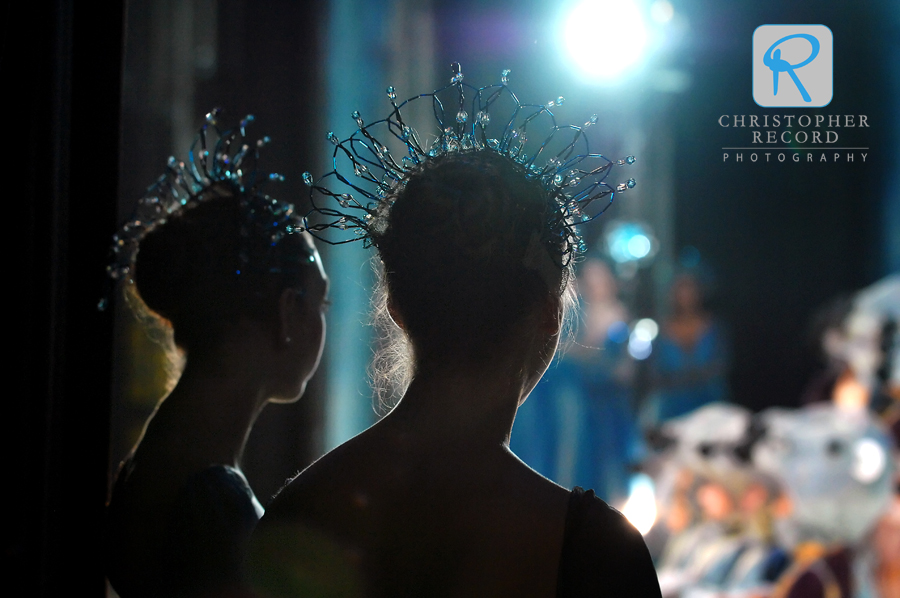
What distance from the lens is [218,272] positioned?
3.36 ft

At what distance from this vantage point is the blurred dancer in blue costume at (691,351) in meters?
2.92

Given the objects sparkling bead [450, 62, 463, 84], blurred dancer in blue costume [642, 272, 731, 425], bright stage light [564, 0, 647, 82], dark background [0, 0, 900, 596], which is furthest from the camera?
blurred dancer in blue costume [642, 272, 731, 425]

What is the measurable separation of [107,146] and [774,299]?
8.44 ft

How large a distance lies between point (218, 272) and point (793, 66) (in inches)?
41.6

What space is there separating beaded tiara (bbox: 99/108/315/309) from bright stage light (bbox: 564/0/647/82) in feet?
2.12

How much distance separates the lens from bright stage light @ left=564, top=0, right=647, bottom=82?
1.36 metres

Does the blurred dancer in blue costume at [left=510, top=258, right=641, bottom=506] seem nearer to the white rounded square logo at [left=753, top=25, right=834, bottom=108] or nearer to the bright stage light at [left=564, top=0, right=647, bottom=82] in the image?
the bright stage light at [left=564, top=0, right=647, bottom=82]

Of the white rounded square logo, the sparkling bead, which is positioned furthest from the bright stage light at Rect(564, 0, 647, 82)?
the sparkling bead

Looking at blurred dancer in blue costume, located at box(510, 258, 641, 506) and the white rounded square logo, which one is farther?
blurred dancer in blue costume, located at box(510, 258, 641, 506)

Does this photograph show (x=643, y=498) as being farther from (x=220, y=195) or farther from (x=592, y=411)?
(x=220, y=195)

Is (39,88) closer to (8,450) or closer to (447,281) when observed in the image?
(8,450)

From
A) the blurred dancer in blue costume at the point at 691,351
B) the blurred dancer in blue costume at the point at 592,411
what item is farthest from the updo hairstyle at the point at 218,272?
the blurred dancer in blue costume at the point at 691,351

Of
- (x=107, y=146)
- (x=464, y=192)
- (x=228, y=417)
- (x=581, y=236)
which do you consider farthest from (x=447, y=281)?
(x=107, y=146)

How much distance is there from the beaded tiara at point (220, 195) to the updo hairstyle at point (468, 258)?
0.33 meters
